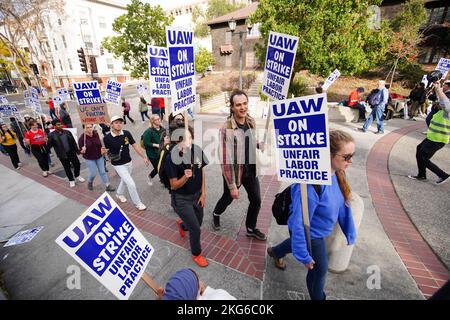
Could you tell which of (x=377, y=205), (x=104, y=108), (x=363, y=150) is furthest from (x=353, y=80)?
(x=104, y=108)

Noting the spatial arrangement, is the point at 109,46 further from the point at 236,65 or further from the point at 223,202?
the point at 223,202

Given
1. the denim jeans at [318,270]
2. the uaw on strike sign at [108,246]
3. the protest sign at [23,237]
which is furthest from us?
the protest sign at [23,237]

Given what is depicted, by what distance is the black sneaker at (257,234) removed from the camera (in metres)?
3.76

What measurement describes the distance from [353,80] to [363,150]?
17520 millimetres

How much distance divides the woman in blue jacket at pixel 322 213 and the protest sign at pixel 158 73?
4627 mm

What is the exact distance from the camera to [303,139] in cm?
203

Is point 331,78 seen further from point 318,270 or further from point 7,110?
point 7,110

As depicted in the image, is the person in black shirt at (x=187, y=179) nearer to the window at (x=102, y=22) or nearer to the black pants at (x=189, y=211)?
the black pants at (x=189, y=211)

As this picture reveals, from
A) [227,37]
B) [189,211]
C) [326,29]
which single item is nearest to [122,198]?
[189,211]

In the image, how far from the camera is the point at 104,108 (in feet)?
20.5

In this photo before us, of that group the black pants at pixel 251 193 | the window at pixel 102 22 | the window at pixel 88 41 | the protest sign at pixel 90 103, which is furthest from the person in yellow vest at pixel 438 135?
the window at pixel 102 22

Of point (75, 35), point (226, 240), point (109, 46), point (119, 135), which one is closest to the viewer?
point (226, 240)

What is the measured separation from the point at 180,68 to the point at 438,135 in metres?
5.22

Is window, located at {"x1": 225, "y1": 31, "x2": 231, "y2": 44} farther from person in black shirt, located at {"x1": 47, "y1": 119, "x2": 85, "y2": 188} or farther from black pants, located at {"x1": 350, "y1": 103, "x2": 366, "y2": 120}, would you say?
person in black shirt, located at {"x1": 47, "y1": 119, "x2": 85, "y2": 188}
